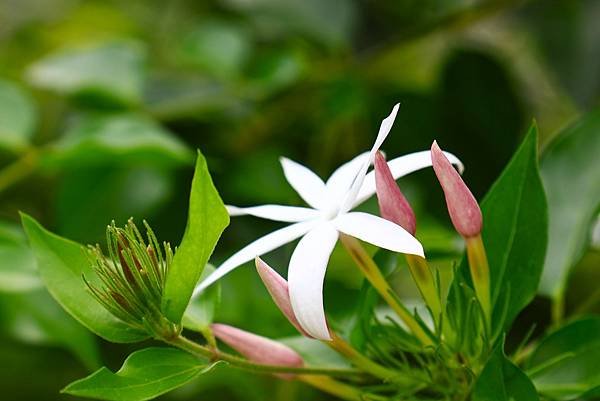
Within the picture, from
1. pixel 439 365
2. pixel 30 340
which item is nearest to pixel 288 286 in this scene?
pixel 439 365

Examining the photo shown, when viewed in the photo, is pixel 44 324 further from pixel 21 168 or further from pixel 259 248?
pixel 259 248

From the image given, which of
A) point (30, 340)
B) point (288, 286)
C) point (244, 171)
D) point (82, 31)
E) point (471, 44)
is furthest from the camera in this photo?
point (82, 31)

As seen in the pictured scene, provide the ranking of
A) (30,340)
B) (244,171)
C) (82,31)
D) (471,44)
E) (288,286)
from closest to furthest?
(288,286), (30,340), (244,171), (471,44), (82,31)

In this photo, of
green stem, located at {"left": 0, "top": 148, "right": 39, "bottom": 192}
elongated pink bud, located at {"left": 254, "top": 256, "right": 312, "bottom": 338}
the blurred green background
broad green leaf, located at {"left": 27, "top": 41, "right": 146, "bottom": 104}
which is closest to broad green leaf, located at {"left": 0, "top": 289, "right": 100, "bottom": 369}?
the blurred green background

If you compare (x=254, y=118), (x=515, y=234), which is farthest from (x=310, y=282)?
(x=254, y=118)

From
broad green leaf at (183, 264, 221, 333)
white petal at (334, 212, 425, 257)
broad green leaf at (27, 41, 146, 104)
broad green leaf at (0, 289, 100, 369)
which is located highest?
broad green leaf at (27, 41, 146, 104)

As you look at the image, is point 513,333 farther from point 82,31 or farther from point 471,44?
point 82,31

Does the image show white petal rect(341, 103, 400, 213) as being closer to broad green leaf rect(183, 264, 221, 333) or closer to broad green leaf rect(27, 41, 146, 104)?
broad green leaf rect(183, 264, 221, 333)
